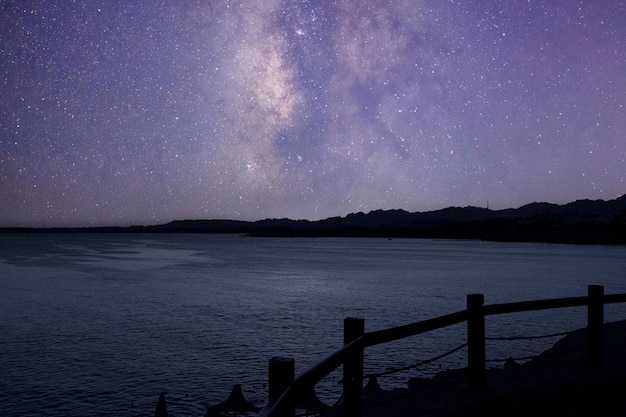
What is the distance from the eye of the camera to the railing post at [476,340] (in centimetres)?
691

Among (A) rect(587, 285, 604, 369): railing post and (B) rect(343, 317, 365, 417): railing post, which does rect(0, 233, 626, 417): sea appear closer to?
(A) rect(587, 285, 604, 369): railing post

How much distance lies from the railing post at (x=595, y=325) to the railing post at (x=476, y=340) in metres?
2.23

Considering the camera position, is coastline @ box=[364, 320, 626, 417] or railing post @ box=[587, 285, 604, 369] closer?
coastline @ box=[364, 320, 626, 417]

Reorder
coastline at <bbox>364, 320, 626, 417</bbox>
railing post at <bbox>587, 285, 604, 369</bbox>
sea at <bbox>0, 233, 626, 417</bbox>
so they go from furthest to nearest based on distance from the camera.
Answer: sea at <bbox>0, 233, 626, 417</bbox> → railing post at <bbox>587, 285, 604, 369</bbox> → coastline at <bbox>364, 320, 626, 417</bbox>

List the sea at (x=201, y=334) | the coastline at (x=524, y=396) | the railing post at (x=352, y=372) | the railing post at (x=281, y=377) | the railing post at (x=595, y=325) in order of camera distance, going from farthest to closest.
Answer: the sea at (x=201, y=334) < the railing post at (x=595, y=325) < the coastline at (x=524, y=396) < the railing post at (x=352, y=372) < the railing post at (x=281, y=377)

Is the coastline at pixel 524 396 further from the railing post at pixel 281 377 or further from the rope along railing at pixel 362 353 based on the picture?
the railing post at pixel 281 377

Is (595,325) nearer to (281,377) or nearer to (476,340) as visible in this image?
(476,340)

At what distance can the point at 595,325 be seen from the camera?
831 cm

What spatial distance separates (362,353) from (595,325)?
15.9 feet

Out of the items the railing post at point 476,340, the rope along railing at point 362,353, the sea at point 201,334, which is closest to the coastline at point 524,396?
the railing post at point 476,340

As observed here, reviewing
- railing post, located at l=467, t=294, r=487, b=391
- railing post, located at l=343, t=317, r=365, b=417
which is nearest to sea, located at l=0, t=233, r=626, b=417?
railing post, located at l=467, t=294, r=487, b=391

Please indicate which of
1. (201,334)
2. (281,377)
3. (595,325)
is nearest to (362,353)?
(281,377)

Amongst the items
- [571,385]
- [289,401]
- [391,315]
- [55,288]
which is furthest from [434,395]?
[55,288]

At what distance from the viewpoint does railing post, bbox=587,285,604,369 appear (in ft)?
27.1
